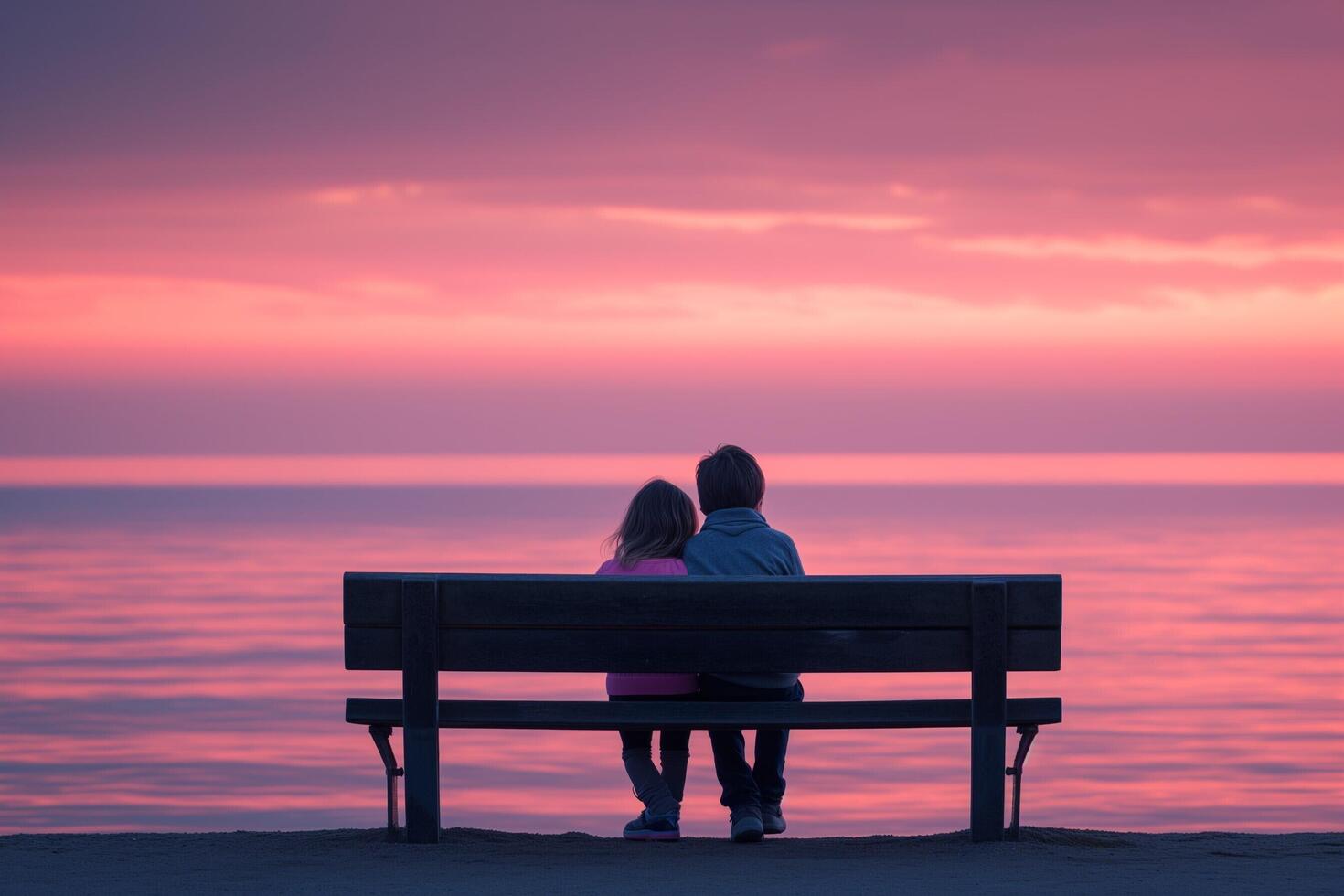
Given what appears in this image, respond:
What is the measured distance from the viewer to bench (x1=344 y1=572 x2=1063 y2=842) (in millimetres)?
6156

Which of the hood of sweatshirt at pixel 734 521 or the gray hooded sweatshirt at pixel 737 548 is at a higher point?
the hood of sweatshirt at pixel 734 521

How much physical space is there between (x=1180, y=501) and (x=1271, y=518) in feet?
43.3

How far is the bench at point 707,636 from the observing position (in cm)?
616

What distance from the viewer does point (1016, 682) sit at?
48.5ft

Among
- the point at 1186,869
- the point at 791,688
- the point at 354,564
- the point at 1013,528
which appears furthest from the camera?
the point at 1013,528

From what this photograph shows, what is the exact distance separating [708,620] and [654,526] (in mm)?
720

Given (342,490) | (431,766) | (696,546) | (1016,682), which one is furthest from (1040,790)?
(342,490)

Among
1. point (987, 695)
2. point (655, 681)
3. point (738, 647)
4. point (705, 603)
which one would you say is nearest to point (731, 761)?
point (655, 681)

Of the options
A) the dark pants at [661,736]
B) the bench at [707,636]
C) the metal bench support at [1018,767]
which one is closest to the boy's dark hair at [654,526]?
the dark pants at [661,736]

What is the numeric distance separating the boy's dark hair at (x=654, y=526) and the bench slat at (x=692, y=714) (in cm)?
71

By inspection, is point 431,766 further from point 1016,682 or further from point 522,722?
point 1016,682

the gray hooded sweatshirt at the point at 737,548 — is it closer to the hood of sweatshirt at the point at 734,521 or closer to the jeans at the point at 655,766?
the hood of sweatshirt at the point at 734,521

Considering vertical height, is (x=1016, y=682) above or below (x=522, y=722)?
below

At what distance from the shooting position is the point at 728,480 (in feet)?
22.2
